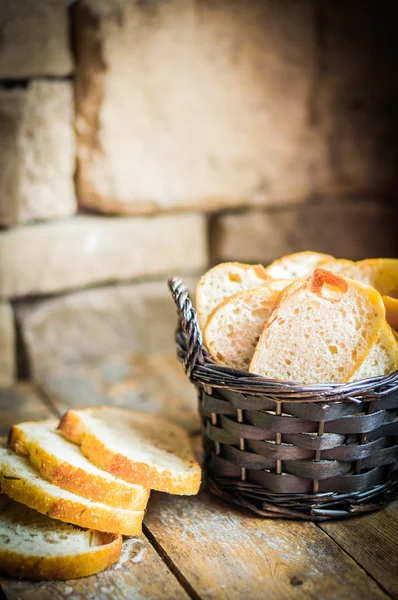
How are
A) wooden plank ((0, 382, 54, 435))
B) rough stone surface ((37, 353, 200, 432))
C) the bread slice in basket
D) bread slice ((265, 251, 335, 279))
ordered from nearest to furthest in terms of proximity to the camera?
the bread slice in basket < bread slice ((265, 251, 335, 279)) < wooden plank ((0, 382, 54, 435)) < rough stone surface ((37, 353, 200, 432))

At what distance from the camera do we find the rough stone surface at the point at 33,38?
6.93 ft

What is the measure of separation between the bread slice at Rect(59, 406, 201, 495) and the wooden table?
0.11 metres

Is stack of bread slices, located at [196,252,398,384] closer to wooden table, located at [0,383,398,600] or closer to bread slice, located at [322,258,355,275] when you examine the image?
bread slice, located at [322,258,355,275]

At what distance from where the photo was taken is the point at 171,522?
5.06 ft

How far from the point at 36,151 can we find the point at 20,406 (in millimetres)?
824

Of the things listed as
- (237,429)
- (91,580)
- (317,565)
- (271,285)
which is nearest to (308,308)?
(271,285)

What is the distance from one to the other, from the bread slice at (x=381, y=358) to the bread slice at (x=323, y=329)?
0.13 feet

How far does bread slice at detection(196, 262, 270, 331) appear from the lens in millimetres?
1650

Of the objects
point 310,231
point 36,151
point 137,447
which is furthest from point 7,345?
point 310,231

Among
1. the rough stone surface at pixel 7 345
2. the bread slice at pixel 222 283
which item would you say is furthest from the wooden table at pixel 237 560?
the rough stone surface at pixel 7 345

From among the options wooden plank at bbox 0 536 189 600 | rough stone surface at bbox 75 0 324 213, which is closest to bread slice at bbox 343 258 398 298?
wooden plank at bbox 0 536 189 600

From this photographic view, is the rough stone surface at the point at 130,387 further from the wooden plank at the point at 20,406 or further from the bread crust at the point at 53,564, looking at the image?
the bread crust at the point at 53,564

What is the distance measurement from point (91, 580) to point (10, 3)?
167 centimetres

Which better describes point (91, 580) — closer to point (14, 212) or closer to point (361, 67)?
point (14, 212)
